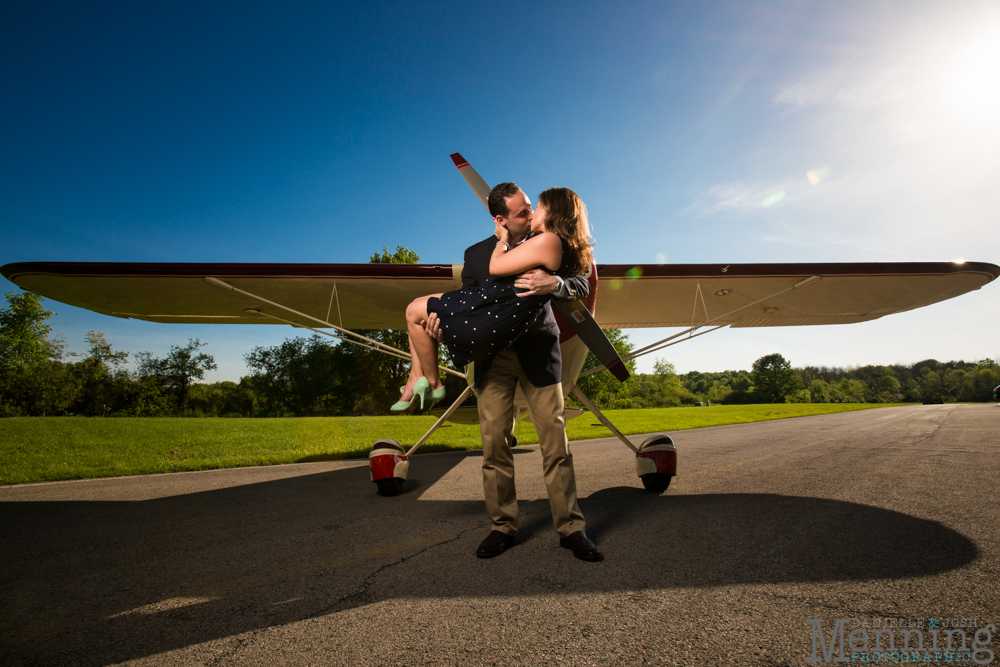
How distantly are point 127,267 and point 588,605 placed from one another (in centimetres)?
515

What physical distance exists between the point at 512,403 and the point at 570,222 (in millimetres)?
1056

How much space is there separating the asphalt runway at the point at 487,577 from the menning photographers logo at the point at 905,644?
2 cm

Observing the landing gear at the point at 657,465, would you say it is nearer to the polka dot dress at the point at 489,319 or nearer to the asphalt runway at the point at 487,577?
the asphalt runway at the point at 487,577

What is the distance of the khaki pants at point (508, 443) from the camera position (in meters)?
2.16

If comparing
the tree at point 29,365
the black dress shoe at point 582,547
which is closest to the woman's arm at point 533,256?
the black dress shoe at point 582,547

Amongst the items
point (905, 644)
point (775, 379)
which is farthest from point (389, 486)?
point (775, 379)

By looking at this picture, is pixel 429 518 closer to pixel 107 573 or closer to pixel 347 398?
pixel 107 573

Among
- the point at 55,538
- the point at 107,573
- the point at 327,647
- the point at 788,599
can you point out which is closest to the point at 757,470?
the point at 788,599

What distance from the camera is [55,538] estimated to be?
2.55 meters

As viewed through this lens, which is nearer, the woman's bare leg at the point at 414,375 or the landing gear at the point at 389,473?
the woman's bare leg at the point at 414,375

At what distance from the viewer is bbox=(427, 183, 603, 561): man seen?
84.9 inches

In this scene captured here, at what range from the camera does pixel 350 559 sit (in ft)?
6.87

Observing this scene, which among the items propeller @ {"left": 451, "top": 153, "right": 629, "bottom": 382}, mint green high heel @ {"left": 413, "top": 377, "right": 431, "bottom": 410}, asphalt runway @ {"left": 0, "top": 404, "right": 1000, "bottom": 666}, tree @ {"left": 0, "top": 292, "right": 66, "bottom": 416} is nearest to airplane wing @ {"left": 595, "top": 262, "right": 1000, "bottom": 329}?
propeller @ {"left": 451, "top": 153, "right": 629, "bottom": 382}

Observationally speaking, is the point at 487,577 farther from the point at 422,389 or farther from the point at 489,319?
the point at 489,319
